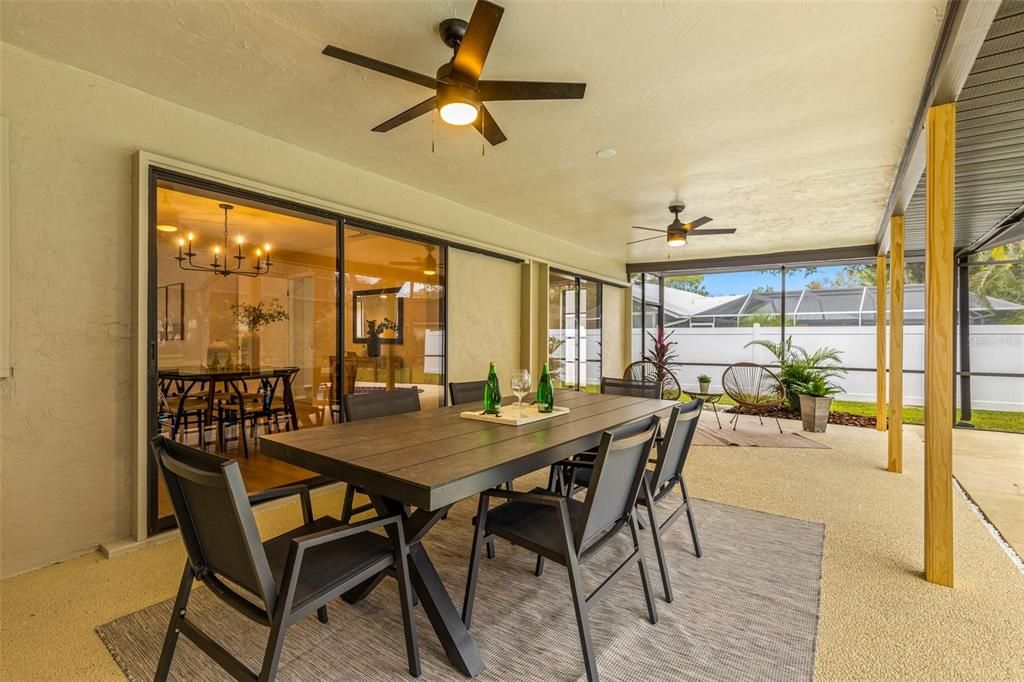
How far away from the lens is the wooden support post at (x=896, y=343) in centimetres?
395

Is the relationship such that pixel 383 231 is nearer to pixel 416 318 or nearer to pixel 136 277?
pixel 416 318

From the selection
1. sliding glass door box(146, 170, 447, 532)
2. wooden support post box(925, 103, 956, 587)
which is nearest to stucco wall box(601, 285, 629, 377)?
sliding glass door box(146, 170, 447, 532)

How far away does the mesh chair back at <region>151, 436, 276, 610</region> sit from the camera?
1.23 metres

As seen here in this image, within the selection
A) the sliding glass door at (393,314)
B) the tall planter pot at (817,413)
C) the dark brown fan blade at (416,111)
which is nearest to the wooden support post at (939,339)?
the dark brown fan blade at (416,111)

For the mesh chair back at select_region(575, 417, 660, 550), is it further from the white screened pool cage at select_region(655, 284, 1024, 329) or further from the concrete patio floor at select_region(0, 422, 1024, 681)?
the white screened pool cage at select_region(655, 284, 1024, 329)

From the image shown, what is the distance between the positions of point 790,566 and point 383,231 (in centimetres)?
362

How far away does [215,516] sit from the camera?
1.33 meters

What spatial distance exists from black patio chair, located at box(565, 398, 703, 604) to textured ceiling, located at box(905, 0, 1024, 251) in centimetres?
199

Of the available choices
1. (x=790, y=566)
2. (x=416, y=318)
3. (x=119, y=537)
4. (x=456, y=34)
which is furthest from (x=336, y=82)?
(x=790, y=566)

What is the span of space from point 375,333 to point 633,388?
219 cm

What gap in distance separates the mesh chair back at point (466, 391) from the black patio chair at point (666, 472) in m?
0.96

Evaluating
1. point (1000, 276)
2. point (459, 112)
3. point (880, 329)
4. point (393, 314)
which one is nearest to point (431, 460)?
point (459, 112)

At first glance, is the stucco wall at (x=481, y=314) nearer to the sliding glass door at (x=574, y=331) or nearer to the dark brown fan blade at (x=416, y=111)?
the sliding glass door at (x=574, y=331)

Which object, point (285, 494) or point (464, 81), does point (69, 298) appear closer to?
A: point (285, 494)
